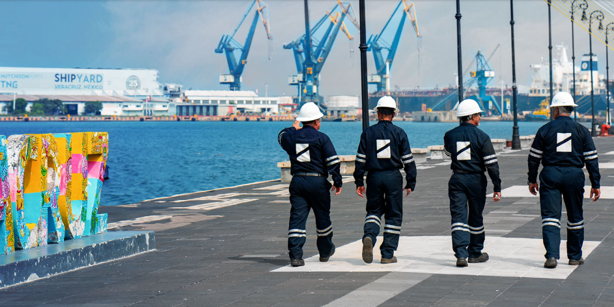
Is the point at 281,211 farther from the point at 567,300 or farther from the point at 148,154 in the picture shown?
the point at 148,154

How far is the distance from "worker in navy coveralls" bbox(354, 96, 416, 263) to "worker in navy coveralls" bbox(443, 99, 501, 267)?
472mm

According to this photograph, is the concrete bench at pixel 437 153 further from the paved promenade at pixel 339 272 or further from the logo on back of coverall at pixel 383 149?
the logo on back of coverall at pixel 383 149

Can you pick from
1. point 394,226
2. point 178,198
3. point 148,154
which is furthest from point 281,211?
point 148,154

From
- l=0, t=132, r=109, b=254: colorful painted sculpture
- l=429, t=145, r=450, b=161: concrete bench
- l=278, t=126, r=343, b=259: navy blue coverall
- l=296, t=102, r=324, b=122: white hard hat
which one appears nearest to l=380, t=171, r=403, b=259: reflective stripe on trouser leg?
l=278, t=126, r=343, b=259: navy blue coverall

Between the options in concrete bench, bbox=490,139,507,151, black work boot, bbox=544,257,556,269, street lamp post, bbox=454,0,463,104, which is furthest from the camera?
concrete bench, bbox=490,139,507,151

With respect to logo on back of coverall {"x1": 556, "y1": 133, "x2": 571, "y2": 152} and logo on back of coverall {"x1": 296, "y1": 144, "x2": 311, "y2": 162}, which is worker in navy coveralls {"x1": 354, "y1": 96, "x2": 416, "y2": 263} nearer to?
logo on back of coverall {"x1": 296, "y1": 144, "x2": 311, "y2": 162}

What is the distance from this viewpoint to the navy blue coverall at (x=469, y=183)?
752cm

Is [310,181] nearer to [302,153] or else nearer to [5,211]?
[302,153]

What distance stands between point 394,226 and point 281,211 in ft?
20.3

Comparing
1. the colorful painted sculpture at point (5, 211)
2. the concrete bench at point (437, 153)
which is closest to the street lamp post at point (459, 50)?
the concrete bench at point (437, 153)

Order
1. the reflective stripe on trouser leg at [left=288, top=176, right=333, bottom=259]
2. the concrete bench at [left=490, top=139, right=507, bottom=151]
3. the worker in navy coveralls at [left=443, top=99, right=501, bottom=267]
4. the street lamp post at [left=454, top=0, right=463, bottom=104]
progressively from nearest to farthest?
the worker in navy coveralls at [left=443, top=99, right=501, bottom=267], the reflective stripe on trouser leg at [left=288, top=176, right=333, bottom=259], the street lamp post at [left=454, top=0, right=463, bottom=104], the concrete bench at [left=490, top=139, right=507, bottom=151]

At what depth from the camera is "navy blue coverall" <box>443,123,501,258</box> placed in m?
7.52

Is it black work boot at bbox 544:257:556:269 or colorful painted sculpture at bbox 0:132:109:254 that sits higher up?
colorful painted sculpture at bbox 0:132:109:254

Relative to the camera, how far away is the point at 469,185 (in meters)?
7.54
